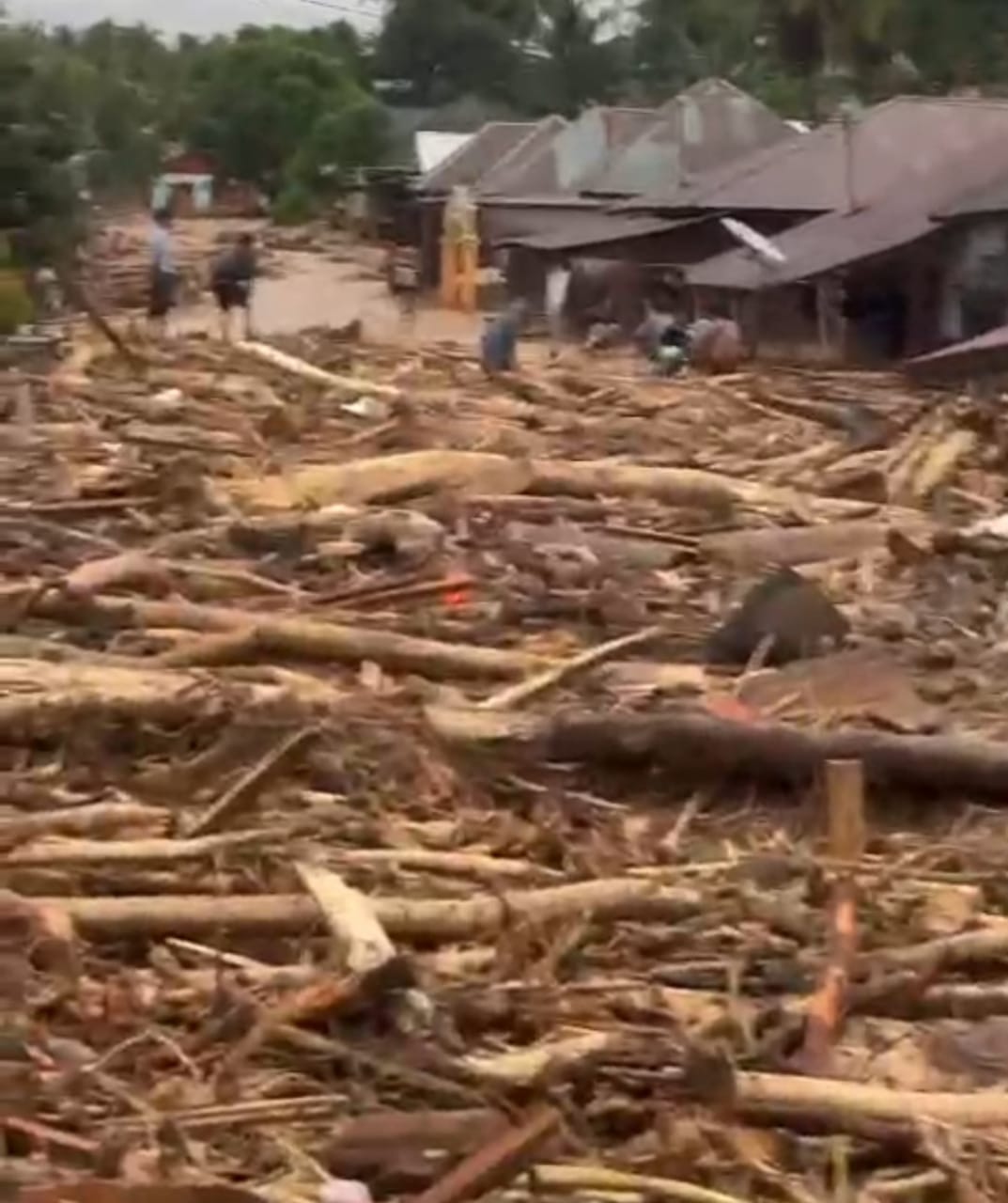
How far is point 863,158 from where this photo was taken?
32781 millimetres

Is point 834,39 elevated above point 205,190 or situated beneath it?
elevated above

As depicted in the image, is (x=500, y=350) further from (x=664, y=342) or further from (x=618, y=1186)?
(x=618, y=1186)

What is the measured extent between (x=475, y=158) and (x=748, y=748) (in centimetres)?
3731

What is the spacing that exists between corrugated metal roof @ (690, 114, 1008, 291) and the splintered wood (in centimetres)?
1298

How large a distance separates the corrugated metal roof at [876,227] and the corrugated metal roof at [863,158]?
31 centimetres

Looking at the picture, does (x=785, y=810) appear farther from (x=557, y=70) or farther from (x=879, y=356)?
(x=557, y=70)

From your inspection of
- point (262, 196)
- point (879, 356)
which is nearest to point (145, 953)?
point (879, 356)

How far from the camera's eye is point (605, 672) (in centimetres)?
1082

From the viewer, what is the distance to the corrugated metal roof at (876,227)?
92.4 ft

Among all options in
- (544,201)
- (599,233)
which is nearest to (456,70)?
(544,201)

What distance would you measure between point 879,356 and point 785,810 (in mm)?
20006

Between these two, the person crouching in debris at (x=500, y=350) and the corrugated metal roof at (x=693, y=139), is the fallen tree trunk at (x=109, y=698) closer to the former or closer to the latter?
the person crouching in debris at (x=500, y=350)

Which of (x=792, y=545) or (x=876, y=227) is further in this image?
(x=876, y=227)

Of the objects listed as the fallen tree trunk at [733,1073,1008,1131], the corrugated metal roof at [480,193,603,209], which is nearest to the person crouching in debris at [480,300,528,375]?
the corrugated metal roof at [480,193,603,209]
